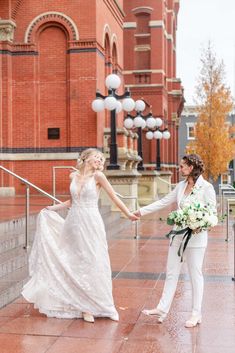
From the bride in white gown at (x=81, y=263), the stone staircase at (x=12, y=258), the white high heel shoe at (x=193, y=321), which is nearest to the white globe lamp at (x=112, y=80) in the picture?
the stone staircase at (x=12, y=258)

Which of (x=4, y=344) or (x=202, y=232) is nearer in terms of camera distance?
(x=4, y=344)

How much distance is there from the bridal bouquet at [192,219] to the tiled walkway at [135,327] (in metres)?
0.90

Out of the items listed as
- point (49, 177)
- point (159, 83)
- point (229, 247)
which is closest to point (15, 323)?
point (229, 247)

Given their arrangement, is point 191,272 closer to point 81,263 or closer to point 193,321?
point 193,321

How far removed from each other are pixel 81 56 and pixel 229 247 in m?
9.19

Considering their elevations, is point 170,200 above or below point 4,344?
above

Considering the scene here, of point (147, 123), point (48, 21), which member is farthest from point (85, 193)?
point (147, 123)

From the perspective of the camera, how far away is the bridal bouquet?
6184mm

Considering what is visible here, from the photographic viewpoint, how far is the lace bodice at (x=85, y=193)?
682 cm

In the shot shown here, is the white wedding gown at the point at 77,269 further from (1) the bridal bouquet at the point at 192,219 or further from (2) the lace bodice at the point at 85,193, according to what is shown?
(1) the bridal bouquet at the point at 192,219

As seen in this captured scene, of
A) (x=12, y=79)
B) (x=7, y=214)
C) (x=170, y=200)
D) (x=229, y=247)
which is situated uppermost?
(x=12, y=79)

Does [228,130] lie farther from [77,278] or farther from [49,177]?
[77,278]

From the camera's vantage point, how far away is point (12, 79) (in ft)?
65.2

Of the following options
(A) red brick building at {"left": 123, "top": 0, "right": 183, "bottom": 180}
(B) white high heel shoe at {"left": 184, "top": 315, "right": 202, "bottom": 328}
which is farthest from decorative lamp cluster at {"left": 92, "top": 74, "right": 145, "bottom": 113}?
(A) red brick building at {"left": 123, "top": 0, "right": 183, "bottom": 180}
